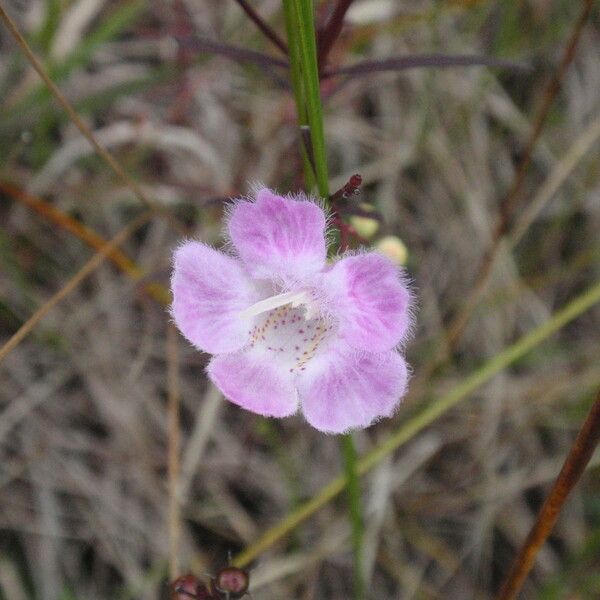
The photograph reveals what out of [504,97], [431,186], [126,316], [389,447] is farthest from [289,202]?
[504,97]

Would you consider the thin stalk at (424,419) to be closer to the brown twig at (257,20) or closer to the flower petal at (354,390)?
the flower petal at (354,390)

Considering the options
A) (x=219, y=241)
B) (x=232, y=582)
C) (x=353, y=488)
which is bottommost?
(x=232, y=582)

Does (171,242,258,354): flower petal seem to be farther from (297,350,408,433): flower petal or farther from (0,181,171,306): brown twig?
(0,181,171,306): brown twig

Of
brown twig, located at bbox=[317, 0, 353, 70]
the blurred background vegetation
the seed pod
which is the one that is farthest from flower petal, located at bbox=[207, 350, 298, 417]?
the blurred background vegetation

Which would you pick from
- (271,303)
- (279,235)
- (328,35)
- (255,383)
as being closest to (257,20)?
(328,35)

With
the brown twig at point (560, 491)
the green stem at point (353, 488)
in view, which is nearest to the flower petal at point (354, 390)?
the green stem at point (353, 488)

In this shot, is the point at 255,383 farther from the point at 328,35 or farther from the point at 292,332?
the point at 328,35
